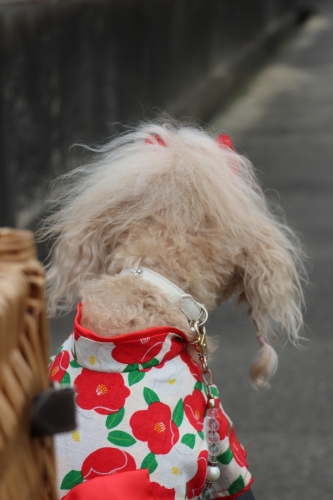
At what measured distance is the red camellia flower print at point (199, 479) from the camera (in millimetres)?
1718

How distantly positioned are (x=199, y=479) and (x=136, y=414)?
0.25 metres

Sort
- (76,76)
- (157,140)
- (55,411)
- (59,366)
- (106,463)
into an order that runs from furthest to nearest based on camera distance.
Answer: (76,76)
(157,140)
(59,366)
(106,463)
(55,411)

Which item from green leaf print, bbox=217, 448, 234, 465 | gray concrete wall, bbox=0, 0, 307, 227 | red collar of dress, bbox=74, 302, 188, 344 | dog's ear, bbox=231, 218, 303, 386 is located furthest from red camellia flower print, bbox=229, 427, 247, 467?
gray concrete wall, bbox=0, 0, 307, 227

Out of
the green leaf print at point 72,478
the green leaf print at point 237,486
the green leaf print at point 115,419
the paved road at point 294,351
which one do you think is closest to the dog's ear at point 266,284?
the green leaf print at point 237,486

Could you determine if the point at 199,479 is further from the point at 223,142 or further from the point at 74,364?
the point at 223,142

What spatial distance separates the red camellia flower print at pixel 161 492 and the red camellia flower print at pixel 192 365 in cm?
33

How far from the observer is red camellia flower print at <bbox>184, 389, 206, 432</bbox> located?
1764mm

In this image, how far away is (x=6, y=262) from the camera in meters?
0.80

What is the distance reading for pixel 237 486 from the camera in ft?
6.33

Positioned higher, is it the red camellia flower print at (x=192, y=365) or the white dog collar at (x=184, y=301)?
the white dog collar at (x=184, y=301)

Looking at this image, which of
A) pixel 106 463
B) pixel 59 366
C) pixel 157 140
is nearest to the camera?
pixel 106 463

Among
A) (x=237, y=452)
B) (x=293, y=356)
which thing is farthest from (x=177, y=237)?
(x=293, y=356)

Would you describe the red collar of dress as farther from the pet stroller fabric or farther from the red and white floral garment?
the pet stroller fabric

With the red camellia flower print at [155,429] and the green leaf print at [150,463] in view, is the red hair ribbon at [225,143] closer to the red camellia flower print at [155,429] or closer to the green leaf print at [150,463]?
the red camellia flower print at [155,429]
